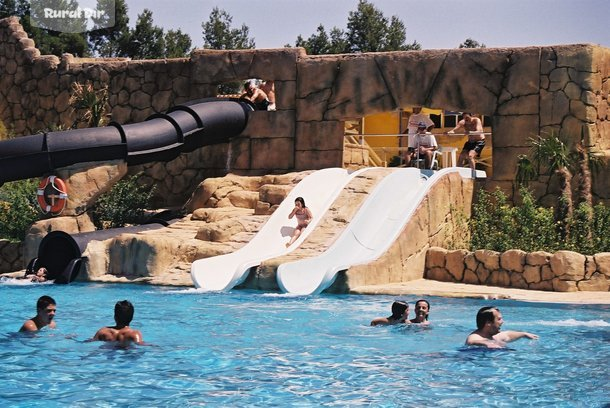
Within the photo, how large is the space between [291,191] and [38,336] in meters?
7.13

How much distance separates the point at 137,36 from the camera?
131ft

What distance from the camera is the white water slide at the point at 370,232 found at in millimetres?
14016

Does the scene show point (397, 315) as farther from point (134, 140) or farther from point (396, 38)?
point (396, 38)

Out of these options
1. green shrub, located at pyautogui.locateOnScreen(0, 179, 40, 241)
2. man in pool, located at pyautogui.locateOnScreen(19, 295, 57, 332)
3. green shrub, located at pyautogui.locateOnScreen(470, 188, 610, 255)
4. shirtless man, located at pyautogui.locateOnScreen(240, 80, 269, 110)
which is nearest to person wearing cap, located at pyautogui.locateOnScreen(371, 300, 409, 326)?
man in pool, located at pyautogui.locateOnScreen(19, 295, 57, 332)

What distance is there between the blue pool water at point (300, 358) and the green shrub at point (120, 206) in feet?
19.0

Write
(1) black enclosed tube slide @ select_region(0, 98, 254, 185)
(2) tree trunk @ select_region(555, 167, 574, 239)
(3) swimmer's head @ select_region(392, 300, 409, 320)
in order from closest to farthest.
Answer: (3) swimmer's head @ select_region(392, 300, 409, 320)
(2) tree trunk @ select_region(555, 167, 574, 239)
(1) black enclosed tube slide @ select_region(0, 98, 254, 185)

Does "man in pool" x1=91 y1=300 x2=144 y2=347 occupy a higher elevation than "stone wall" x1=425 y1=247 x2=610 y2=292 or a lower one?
lower

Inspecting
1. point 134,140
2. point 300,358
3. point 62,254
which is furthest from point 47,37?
point 300,358

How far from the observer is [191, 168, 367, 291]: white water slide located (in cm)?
1451

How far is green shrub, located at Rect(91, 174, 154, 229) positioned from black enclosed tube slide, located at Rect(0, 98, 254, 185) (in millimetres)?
1683

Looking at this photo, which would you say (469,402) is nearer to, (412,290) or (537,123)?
(412,290)

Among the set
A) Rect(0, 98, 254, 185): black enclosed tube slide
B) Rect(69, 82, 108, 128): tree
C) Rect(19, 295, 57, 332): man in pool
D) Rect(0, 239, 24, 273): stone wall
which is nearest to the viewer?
Rect(19, 295, 57, 332): man in pool

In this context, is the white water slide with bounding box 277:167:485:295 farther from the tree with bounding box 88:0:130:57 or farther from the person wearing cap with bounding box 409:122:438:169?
the tree with bounding box 88:0:130:57

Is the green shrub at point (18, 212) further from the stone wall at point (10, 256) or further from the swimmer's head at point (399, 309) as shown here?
the swimmer's head at point (399, 309)
